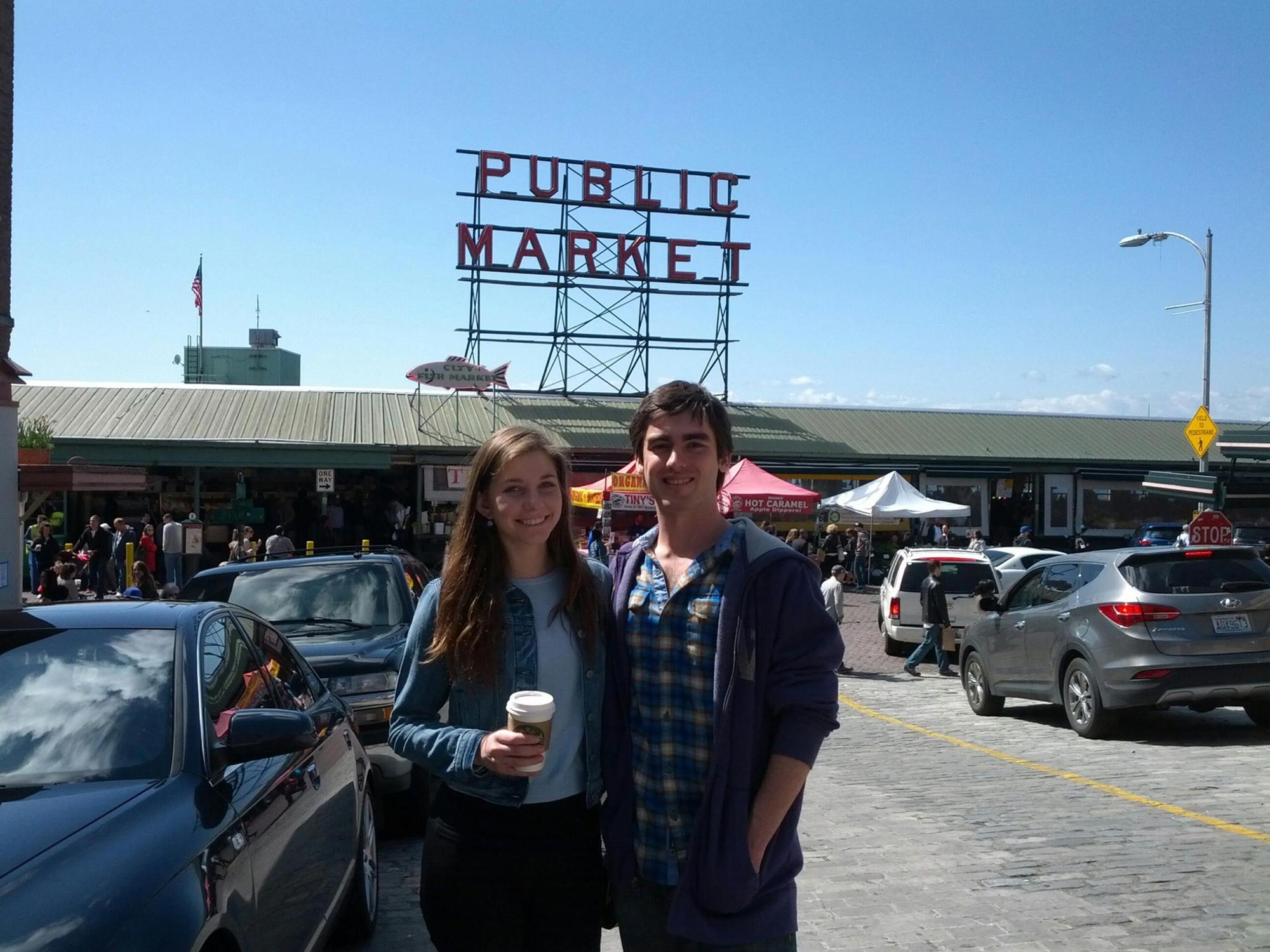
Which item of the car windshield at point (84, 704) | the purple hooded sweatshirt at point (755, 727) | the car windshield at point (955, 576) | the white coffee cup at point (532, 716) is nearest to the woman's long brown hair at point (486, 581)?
the white coffee cup at point (532, 716)

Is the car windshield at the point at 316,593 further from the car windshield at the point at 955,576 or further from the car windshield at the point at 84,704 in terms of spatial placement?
the car windshield at the point at 955,576

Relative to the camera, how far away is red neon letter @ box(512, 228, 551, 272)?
34.8 meters

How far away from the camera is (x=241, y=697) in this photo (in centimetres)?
413

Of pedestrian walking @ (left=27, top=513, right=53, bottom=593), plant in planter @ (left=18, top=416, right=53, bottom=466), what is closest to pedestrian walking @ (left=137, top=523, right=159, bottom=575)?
pedestrian walking @ (left=27, top=513, right=53, bottom=593)

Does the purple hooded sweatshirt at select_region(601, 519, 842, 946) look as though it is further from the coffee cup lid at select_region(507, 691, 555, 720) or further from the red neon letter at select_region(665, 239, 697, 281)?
the red neon letter at select_region(665, 239, 697, 281)

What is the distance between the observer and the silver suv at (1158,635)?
9281 millimetres

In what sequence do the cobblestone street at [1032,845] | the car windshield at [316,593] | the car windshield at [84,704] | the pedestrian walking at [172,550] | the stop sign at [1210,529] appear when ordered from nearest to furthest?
the car windshield at [84,704]
the cobblestone street at [1032,845]
the car windshield at [316,593]
the stop sign at [1210,529]
the pedestrian walking at [172,550]

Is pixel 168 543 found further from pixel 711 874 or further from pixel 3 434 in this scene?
pixel 711 874

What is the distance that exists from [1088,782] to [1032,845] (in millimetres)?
2028

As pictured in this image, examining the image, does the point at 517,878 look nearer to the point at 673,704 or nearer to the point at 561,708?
the point at 561,708

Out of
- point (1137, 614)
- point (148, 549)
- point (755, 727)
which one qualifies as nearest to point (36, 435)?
point (148, 549)

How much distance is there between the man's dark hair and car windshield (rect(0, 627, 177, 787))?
1.76 meters

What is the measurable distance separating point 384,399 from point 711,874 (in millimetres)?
32866

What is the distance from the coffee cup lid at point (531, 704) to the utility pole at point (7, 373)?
45.3 feet
